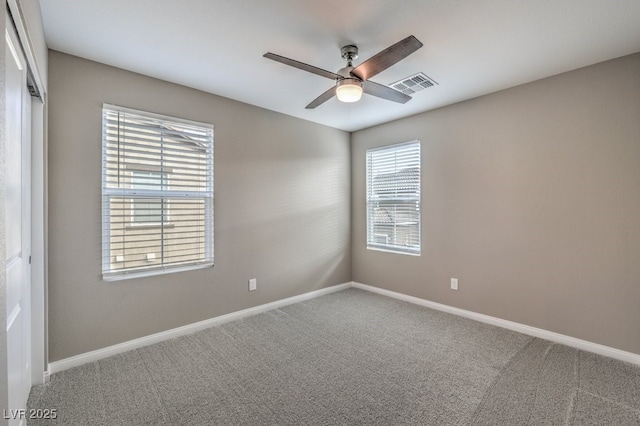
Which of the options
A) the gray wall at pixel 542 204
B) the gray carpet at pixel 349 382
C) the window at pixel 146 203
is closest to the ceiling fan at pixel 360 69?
the gray wall at pixel 542 204

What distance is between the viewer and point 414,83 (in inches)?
115

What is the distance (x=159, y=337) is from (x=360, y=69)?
2.92 meters

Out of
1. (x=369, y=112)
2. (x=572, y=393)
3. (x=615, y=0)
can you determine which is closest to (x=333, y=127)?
(x=369, y=112)

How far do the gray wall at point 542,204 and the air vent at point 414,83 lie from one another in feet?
0.67

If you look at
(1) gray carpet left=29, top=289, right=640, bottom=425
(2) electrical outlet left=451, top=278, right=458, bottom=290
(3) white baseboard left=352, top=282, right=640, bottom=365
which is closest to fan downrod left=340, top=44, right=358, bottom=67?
(1) gray carpet left=29, top=289, right=640, bottom=425

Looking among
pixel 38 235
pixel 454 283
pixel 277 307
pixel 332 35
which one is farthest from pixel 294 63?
pixel 454 283

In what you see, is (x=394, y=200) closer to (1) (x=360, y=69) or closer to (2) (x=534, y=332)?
(2) (x=534, y=332)

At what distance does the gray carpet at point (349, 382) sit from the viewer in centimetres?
185

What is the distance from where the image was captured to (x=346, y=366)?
2408 millimetres

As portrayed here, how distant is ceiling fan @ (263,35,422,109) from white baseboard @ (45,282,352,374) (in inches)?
97.9

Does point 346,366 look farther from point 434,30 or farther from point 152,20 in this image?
point 152,20

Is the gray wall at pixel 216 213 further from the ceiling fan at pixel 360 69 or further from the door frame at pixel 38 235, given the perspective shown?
the ceiling fan at pixel 360 69

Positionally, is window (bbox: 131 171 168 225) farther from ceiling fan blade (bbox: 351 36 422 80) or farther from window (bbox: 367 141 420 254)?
window (bbox: 367 141 420 254)

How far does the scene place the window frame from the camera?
3893mm
